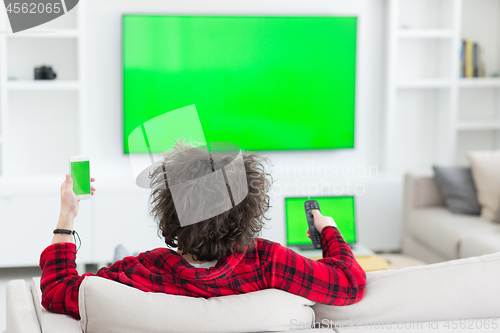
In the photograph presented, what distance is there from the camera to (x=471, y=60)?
404 cm

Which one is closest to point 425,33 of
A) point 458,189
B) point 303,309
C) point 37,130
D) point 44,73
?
point 458,189

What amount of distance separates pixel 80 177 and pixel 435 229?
2.63 meters

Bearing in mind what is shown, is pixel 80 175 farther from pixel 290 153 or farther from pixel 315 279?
pixel 290 153

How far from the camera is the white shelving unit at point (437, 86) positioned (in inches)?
154

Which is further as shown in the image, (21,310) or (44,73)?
(44,73)

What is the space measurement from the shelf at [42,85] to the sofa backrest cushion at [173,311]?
268cm

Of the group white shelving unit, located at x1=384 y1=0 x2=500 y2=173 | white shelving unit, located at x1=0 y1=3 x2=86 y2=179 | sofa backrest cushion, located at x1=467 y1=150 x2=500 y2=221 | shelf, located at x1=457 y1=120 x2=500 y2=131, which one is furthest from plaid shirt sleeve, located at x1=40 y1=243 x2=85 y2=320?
shelf, located at x1=457 y1=120 x2=500 y2=131

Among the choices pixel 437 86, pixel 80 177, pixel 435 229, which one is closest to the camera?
pixel 80 177

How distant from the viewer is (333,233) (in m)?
1.27

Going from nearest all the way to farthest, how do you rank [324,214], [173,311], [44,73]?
1. [173,311]
2. [324,214]
3. [44,73]

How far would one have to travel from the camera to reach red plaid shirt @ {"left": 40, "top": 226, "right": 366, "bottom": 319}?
1.08 meters

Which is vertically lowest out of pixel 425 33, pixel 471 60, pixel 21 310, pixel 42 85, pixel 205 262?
pixel 21 310

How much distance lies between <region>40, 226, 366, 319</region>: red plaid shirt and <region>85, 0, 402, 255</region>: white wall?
2.35 m

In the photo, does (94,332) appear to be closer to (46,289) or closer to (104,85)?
(46,289)
